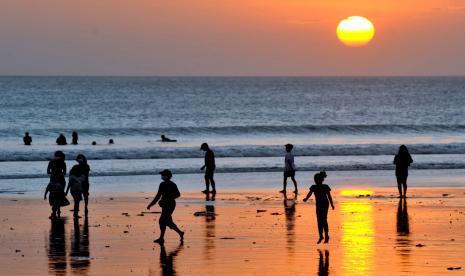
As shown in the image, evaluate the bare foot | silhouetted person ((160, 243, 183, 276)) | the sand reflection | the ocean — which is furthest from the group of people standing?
the ocean

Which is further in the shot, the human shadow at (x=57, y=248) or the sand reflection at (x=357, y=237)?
the sand reflection at (x=357, y=237)

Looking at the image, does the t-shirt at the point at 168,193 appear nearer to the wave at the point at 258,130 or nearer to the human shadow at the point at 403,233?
the human shadow at the point at 403,233

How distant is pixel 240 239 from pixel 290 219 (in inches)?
143

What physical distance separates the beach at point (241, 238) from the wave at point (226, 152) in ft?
78.5

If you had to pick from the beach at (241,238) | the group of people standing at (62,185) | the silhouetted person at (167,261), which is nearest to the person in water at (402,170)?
the beach at (241,238)

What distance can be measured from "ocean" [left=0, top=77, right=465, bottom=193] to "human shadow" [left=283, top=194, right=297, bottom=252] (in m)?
12.8

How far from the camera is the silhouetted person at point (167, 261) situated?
1574 cm

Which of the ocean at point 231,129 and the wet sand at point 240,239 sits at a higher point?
the ocean at point 231,129

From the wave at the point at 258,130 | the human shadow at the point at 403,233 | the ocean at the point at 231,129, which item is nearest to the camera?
the human shadow at the point at 403,233

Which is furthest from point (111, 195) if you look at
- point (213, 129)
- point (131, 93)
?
point (131, 93)

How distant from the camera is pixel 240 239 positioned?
19.3 m

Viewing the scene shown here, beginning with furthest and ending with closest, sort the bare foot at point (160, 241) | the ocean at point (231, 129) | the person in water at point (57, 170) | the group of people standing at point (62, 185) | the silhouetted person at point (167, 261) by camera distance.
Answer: the ocean at point (231, 129)
the person in water at point (57, 170)
the group of people standing at point (62, 185)
the bare foot at point (160, 241)
the silhouetted person at point (167, 261)

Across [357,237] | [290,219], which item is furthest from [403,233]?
[290,219]

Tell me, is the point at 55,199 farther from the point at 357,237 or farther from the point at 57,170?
the point at 357,237
